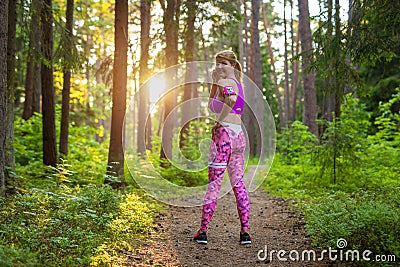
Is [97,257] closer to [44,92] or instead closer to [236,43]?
[44,92]

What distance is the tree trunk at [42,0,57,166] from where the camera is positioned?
9984 mm

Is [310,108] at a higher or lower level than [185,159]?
A: higher

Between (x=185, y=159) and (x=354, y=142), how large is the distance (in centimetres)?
514

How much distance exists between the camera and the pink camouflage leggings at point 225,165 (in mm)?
5609

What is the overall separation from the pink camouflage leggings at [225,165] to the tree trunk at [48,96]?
5785mm

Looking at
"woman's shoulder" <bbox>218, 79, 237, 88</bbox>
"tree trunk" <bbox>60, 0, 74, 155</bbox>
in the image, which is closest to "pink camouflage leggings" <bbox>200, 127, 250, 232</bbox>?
"woman's shoulder" <bbox>218, 79, 237, 88</bbox>

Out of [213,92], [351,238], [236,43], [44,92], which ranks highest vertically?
[236,43]

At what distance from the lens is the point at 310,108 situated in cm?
1625

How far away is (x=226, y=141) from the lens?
18.4 ft

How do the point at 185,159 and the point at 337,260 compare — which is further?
the point at 185,159

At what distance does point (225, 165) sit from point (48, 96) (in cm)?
635

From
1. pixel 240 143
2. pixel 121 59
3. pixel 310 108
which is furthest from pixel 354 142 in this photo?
pixel 310 108

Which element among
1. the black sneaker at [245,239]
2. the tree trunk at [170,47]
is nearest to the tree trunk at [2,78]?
the black sneaker at [245,239]

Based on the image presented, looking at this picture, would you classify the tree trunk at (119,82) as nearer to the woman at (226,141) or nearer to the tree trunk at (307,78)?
the woman at (226,141)
